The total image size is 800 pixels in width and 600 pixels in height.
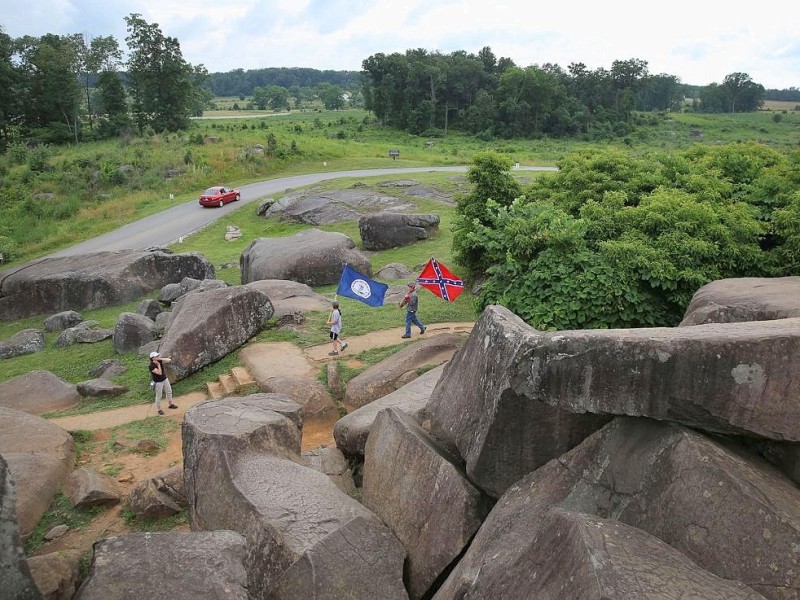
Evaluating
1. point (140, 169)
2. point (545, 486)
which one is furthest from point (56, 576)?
point (140, 169)

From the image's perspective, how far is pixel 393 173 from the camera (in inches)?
1729

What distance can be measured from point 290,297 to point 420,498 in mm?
13775

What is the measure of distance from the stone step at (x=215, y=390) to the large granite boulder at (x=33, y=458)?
11.2 feet

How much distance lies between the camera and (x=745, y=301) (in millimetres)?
9961

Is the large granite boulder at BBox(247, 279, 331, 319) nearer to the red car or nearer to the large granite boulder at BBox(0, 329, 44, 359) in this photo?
the large granite boulder at BBox(0, 329, 44, 359)

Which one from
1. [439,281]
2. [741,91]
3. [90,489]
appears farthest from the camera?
[741,91]

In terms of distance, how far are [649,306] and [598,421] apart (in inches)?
222

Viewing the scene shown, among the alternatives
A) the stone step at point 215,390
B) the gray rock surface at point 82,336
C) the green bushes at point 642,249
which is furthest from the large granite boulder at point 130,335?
the green bushes at point 642,249

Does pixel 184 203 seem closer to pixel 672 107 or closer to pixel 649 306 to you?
pixel 649 306

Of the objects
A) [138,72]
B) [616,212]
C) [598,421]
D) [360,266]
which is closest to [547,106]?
[138,72]

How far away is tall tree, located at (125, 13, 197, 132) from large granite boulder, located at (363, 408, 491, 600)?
2365 inches

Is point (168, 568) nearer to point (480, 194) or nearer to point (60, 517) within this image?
point (60, 517)

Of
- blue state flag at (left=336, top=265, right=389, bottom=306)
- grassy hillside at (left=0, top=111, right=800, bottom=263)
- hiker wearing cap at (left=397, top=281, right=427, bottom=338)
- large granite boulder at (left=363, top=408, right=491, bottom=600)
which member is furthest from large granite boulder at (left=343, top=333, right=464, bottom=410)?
grassy hillside at (left=0, top=111, right=800, bottom=263)

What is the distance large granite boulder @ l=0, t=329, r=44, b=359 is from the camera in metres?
21.3
